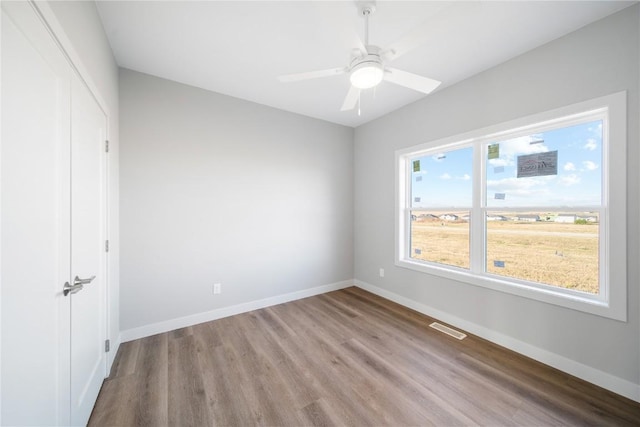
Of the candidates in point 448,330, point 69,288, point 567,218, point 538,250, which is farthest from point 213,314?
point 567,218

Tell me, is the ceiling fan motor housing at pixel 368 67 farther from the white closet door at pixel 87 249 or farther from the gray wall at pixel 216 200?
the gray wall at pixel 216 200

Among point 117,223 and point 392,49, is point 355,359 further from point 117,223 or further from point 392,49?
point 117,223

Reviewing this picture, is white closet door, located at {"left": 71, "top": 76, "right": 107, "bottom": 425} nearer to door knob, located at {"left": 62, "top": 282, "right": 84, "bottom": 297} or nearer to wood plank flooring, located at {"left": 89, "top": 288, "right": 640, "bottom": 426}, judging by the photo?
door knob, located at {"left": 62, "top": 282, "right": 84, "bottom": 297}

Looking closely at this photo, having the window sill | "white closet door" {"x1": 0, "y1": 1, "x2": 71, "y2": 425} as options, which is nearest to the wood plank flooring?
the window sill

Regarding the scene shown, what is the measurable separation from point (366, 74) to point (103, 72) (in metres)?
2.02

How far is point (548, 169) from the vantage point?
2150 millimetres

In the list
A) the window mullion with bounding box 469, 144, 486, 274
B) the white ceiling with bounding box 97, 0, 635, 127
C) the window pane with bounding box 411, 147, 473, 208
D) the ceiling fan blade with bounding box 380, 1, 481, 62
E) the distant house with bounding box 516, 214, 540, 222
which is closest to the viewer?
the ceiling fan blade with bounding box 380, 1, 481, 62

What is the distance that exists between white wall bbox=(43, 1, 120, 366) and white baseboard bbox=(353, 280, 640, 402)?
3331 millimetres

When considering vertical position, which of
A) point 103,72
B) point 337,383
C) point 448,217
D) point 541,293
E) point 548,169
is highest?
point 103,72

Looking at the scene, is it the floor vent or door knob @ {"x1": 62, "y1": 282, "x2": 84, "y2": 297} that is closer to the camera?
door knob @ {"x1": 62, "y1": 282, "x2": 84, "y2": 297}

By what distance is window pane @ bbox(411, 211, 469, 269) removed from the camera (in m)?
2.80

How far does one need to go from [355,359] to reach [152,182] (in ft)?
8.89

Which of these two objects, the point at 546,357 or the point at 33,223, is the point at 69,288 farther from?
the point at 546,357

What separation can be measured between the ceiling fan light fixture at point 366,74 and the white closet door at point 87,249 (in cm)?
163
